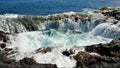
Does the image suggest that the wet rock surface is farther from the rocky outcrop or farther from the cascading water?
the rocky outcrop

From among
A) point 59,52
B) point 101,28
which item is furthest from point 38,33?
point 59,52

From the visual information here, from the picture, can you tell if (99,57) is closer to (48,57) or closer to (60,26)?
(48,57)

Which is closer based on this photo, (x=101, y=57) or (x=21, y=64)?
(x=21, y=64)

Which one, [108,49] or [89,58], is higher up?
[108,49]

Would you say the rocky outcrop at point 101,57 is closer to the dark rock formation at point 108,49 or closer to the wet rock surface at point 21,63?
the dark rock formation at point 108,49

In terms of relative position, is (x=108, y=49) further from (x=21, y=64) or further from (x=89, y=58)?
(x=21, y=64)

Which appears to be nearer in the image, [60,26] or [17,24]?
[17,24]

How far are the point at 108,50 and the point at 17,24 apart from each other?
19993mm

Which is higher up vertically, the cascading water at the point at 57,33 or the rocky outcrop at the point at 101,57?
→ the rocky outcrop at the point at 101,57

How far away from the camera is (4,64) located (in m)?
23.7

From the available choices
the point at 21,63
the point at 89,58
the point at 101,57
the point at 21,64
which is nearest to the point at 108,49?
the point at 101,57

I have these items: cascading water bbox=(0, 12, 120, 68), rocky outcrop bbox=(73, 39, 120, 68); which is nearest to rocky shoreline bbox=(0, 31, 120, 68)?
rocky outcrop bbox=(73, 39, 120, 68)

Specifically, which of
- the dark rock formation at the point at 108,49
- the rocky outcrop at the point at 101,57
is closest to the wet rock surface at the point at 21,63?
the rocky outcrop at the point at 101,57

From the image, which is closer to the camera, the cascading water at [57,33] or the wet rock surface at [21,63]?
the wet rock surface at [21,63]
